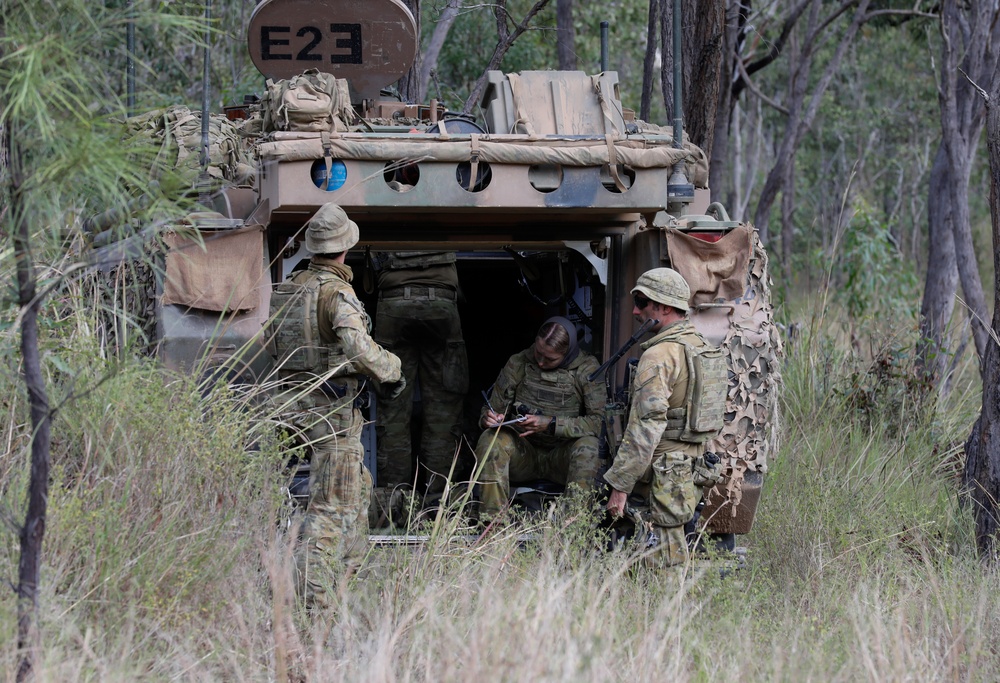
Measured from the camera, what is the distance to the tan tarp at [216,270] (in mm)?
5488

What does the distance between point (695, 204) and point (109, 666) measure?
3.77 meters

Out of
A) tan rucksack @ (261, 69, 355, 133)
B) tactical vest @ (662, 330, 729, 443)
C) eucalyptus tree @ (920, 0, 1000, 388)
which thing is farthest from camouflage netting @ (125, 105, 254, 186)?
eucalyptus tree @ (920, 0, 1000, 388)

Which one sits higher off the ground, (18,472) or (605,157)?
(605,157)

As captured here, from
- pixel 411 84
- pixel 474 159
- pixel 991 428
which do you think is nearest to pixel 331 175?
pixel 474 159

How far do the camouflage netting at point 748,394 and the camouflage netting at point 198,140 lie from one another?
8.30ft

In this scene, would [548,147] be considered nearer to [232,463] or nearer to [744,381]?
[744,381]

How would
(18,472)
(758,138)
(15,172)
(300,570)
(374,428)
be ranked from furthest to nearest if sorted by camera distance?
(758,138), (374,428), (300,570), (18,472), (15,172)

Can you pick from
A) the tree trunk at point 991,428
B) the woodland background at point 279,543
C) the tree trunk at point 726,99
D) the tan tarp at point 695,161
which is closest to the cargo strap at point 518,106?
the tan tarp at point 695,161

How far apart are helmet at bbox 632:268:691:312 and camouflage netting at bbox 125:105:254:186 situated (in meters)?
2.10

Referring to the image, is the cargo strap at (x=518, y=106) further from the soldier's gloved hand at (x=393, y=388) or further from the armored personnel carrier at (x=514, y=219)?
the soldier's gloved hand at (x=393, y=388)

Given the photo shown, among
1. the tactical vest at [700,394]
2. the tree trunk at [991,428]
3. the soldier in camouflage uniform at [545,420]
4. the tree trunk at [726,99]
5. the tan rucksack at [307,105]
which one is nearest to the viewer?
the tactical vest at [700,394]

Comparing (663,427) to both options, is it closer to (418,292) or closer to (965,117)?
(418,292)

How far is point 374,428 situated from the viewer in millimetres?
7062

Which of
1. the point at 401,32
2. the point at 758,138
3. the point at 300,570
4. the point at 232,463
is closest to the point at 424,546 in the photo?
the point at 300,570
